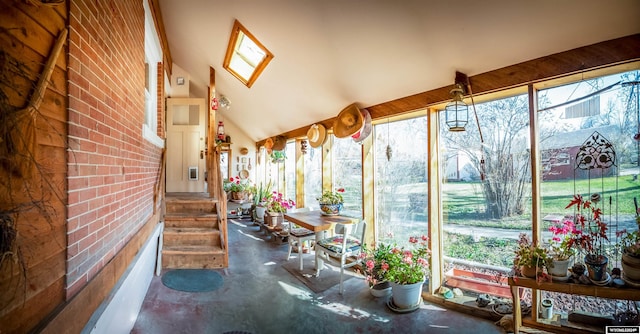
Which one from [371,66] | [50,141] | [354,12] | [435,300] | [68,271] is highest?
[354,12]

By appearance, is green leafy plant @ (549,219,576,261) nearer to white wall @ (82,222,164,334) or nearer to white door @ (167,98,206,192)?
white wall @ (82,222,164,334)

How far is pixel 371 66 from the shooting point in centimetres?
260

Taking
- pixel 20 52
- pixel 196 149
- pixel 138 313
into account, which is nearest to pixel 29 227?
pixel 20 52

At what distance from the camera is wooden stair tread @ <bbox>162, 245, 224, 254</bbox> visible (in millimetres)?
3363

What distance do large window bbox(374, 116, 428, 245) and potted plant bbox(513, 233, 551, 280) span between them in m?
0.90

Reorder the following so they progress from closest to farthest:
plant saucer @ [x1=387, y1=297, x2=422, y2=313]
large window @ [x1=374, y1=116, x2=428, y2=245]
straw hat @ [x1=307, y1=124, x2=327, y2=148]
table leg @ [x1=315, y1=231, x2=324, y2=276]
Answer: plant saucer @ [x1=387, y1=297, x2=422, y2=313], large window @ [x1=374, y1=116, x2=428, y2=245], table leg @ [x1=315, y1=231, x2=324, y2=276], straw hat @ [x1=307, y1=124, x2=327, y2=148]

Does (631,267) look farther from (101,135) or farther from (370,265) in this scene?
(101,135)

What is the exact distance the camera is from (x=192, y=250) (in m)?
3.44

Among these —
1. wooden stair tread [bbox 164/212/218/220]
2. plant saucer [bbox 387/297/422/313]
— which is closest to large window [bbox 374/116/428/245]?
plant saucer [bbox 387/297/422/313]

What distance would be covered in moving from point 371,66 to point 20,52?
2.30 m

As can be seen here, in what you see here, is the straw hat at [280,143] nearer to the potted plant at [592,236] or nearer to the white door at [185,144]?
the white door at [185,144]

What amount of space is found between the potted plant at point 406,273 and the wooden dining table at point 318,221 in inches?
29.2

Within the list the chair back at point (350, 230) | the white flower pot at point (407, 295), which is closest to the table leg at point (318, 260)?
the chair back at point (350, 230)

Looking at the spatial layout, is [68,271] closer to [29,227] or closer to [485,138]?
[29,227]
